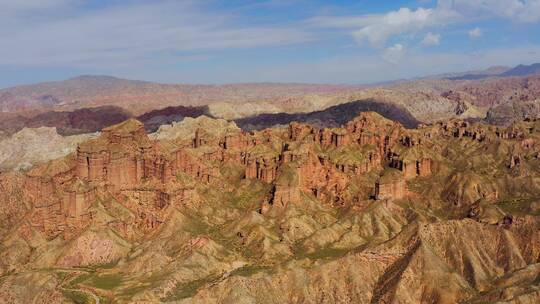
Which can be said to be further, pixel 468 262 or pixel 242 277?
pixel 468 262

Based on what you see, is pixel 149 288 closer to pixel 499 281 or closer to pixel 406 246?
pixel 406 246

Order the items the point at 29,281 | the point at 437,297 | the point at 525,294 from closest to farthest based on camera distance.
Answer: the point at 525,294, the point at 437,297, the point at 29,281

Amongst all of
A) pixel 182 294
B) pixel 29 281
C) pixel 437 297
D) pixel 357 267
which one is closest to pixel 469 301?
pixel 437 297

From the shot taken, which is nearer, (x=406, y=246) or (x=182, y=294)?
(x=182, y=294)

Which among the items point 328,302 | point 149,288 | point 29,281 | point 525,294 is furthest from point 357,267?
point 29,281

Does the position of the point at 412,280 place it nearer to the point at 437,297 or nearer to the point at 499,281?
the point at 437,297

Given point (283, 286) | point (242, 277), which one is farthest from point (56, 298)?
point (283, 286)

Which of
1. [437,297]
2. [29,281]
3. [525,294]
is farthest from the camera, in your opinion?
[29,281]

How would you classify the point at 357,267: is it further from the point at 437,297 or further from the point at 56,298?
the point at 56,298
